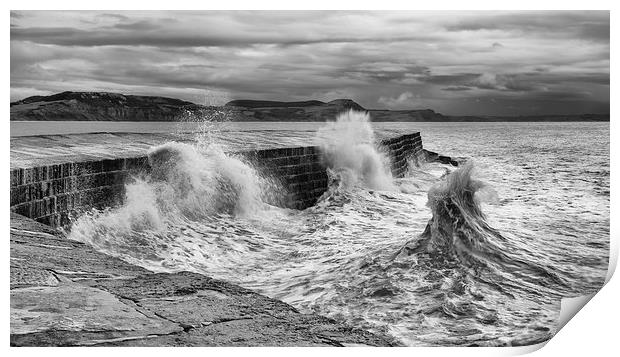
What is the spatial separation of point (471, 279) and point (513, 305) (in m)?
0.70

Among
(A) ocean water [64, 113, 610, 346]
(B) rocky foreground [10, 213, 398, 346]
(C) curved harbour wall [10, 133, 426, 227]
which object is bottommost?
(A) ocean water [64, 113, 610, 346]

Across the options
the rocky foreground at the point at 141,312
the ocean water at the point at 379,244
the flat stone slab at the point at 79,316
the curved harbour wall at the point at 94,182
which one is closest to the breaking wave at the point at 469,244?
the ocean water at the point at 379,244

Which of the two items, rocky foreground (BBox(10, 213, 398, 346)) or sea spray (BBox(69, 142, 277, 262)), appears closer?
rocky foreground (BBox(10, 213, 398, 346))

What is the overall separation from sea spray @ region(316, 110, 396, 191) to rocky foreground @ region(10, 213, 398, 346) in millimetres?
10289

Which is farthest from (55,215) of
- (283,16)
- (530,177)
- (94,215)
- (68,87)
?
(530,177)

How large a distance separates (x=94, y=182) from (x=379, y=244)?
10.7 feet

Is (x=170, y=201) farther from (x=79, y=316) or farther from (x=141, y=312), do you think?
Result: (x=79, y=316)

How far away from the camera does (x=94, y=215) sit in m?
7.91

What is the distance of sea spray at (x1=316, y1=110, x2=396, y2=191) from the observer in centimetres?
1509

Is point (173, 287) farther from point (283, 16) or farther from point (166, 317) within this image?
point (283, 16)

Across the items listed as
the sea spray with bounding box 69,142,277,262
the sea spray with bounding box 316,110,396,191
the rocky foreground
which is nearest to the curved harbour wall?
the sea spray with bounding box 69,142,277,262

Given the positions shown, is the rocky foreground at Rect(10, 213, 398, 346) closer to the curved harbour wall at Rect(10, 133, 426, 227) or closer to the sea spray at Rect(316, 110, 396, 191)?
the curved harbour wall at Rect(10, 133, 426, 227)

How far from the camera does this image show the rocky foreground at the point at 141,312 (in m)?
3.65
